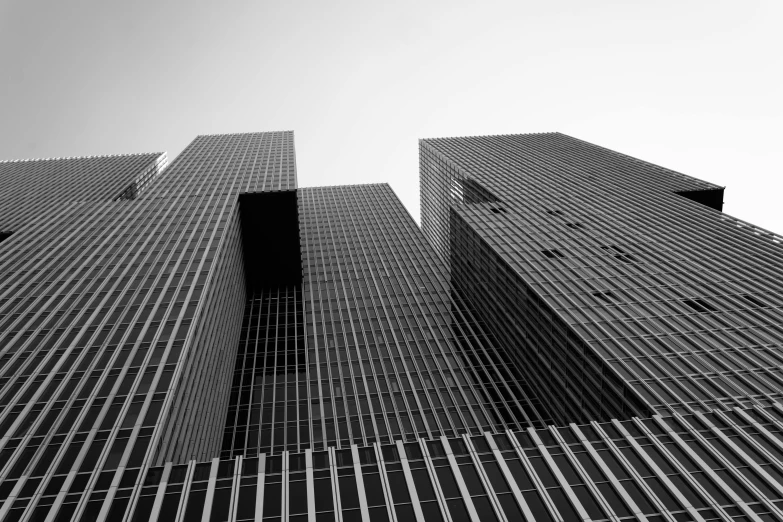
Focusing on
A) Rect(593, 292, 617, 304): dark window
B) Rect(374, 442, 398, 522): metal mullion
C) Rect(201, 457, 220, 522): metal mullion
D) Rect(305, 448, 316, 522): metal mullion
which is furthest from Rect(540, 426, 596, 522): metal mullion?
Rect(593, 292, 617, 304): dark window

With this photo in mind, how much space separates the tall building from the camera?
2862cm

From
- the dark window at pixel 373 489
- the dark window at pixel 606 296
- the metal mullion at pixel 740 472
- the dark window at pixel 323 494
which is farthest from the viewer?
the dark window at pixel 606 296

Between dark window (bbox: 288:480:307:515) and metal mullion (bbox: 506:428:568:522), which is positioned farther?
dark window (bbox: 288:480:307:515)

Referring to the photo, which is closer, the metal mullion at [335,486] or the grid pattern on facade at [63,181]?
the metal mullion at [335,486]

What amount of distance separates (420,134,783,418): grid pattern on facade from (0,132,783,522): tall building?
1.15ft

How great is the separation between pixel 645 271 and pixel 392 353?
109 ft

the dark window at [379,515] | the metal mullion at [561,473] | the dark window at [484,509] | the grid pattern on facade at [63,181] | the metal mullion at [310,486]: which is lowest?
the dark window at [379,515]

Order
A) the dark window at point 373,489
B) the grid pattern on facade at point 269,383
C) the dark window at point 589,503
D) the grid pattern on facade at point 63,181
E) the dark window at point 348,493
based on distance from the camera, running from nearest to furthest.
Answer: the dark window at point 589,503 → the dark window at point 348,493 → the dark window at point 373,489 → the grid pattern on facade at point 269,383 → the grid pattern on facade at point 63,181

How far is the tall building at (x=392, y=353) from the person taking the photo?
93.9 ft

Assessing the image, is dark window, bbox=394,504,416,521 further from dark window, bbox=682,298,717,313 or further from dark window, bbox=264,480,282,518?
dark window, bbox=682,298,717,313

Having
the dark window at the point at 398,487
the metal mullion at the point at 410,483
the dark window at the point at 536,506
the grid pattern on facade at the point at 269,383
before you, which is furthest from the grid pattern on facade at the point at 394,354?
the dark window at the point at 536,506

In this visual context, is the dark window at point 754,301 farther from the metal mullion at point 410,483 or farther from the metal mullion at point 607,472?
the metal mullion at point 410,483

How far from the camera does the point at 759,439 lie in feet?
110

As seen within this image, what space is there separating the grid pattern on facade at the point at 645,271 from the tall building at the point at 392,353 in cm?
35
